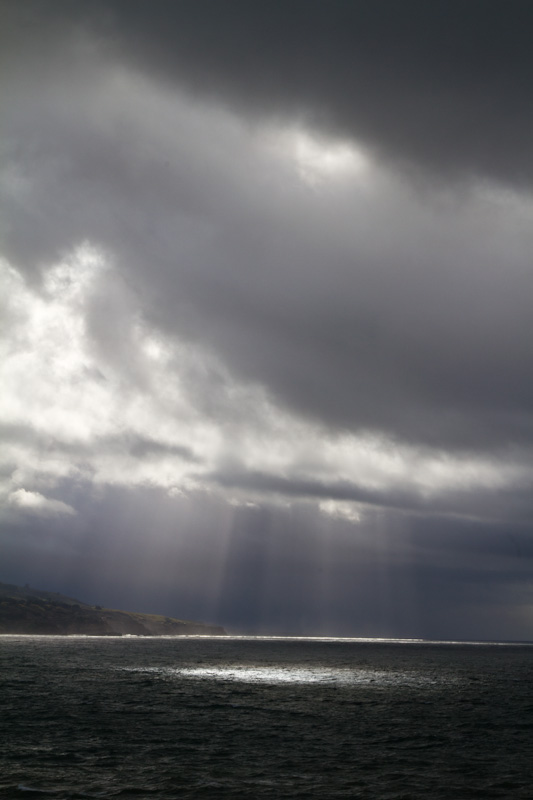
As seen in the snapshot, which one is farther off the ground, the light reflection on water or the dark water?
the dark water

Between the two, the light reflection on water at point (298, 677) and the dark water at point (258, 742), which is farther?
the light reflection on water at point (298, 677)

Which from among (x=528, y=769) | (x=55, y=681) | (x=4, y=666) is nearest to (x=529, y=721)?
(x=528, y=769)

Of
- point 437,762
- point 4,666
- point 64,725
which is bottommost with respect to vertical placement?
point 4,666

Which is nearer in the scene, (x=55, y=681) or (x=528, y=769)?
(x=528, y=769)

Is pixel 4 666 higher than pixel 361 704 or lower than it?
lower

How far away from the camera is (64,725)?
57.7 meters

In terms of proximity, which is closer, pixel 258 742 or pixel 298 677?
pixel 258 742

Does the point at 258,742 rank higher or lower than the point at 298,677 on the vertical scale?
higher

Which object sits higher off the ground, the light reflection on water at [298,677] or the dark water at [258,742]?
the dark water at [258,742]

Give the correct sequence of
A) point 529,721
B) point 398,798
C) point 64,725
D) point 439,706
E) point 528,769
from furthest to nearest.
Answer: point 439,706
point 529,721
point 64,725
point 528,769
point 398,798

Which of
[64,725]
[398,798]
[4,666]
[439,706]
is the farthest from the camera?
[4,666]

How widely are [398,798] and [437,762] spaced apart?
495 inches

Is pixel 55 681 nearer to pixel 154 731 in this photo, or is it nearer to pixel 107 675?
pixel 107 675

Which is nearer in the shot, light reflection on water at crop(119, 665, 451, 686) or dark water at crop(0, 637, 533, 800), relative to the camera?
dark water at crop(0, 637, 533, 800)
